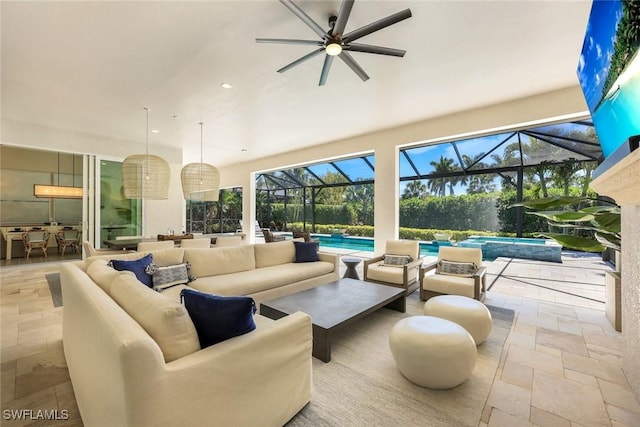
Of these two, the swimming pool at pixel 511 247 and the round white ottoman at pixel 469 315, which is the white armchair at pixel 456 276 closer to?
the round white ottoman at pixel 469 315

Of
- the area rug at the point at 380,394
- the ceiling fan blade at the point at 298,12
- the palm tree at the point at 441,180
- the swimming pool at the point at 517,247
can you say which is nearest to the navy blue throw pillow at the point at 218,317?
the area rug at the point at 380,394

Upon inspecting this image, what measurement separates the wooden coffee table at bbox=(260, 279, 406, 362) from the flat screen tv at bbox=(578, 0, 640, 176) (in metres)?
2.14

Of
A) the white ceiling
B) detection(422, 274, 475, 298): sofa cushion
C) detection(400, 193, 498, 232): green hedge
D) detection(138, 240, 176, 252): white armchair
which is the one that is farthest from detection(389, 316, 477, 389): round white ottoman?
detection(400, 193, 498, 232): green hedge

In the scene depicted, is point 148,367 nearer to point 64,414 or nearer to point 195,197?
point 64,414

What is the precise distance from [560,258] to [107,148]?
11.6m

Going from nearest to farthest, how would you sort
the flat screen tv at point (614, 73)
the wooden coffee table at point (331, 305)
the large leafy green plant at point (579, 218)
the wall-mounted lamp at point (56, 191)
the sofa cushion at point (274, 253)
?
the flat screen tv at point (614, 73) < the large leafy green plant at point (579, 218) < the wooden coffee table at point (331, 305) < the sofa cushion at point (274, 253) < the wall-mounted lamp at point (56, 191)

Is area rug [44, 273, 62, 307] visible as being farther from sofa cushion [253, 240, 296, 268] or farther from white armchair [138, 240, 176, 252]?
sofa cushion [253, 240, 296, 268]

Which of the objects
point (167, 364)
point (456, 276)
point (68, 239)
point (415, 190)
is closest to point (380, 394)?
point (167, 364)

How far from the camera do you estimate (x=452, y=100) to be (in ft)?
15.0

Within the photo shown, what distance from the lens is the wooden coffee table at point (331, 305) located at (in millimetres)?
2361

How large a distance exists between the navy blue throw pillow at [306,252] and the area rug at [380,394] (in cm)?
192

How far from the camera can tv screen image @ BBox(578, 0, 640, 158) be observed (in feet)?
4.67

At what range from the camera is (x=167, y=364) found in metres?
1.22

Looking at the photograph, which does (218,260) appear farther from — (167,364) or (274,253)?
(167,364)
